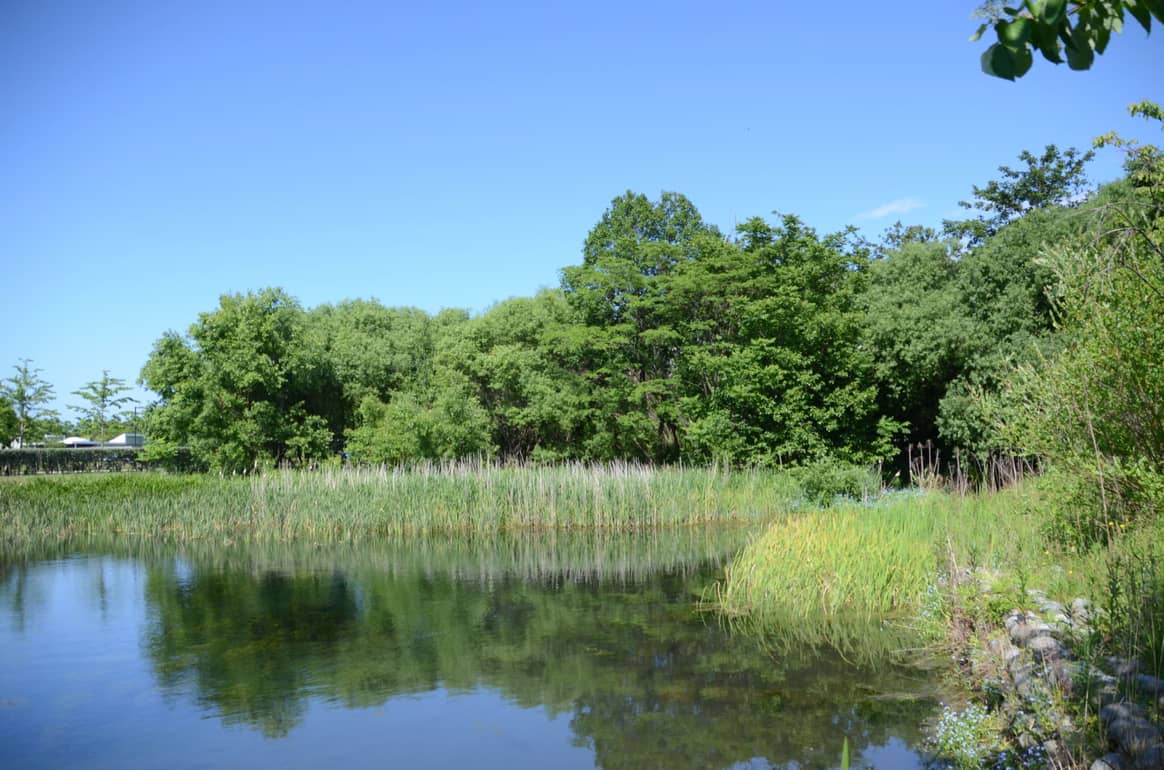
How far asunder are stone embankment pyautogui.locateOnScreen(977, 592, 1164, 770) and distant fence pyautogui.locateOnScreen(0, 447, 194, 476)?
28.5 m

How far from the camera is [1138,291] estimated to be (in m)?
7.68

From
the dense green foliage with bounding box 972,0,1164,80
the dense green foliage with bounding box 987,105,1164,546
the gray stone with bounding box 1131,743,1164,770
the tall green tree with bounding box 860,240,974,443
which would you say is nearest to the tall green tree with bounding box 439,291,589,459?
the tall green tree with bounding box 860,240,974,443

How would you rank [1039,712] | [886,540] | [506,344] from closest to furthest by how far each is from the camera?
[1039,712] < [886,540] < [506,344]

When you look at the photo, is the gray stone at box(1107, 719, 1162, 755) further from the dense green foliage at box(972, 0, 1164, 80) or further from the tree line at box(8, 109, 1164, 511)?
the tree line at box(8, 109, 1164, 511)

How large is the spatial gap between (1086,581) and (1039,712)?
96.4 inches

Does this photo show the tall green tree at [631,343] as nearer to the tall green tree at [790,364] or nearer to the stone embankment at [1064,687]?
the tall green tree at [790,364]

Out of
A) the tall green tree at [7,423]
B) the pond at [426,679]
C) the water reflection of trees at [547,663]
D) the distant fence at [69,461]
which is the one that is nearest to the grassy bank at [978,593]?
the pond at [426,679]

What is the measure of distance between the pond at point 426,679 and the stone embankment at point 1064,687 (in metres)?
0.83

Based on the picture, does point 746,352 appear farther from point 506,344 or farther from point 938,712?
point 938,712

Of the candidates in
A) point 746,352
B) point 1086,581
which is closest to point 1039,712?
point 1086,581

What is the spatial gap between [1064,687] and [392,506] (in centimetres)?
1488

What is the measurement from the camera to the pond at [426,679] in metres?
6.24

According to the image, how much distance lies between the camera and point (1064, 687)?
16.6 ft

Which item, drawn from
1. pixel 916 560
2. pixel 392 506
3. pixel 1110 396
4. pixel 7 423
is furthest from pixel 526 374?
pixel 7 423
